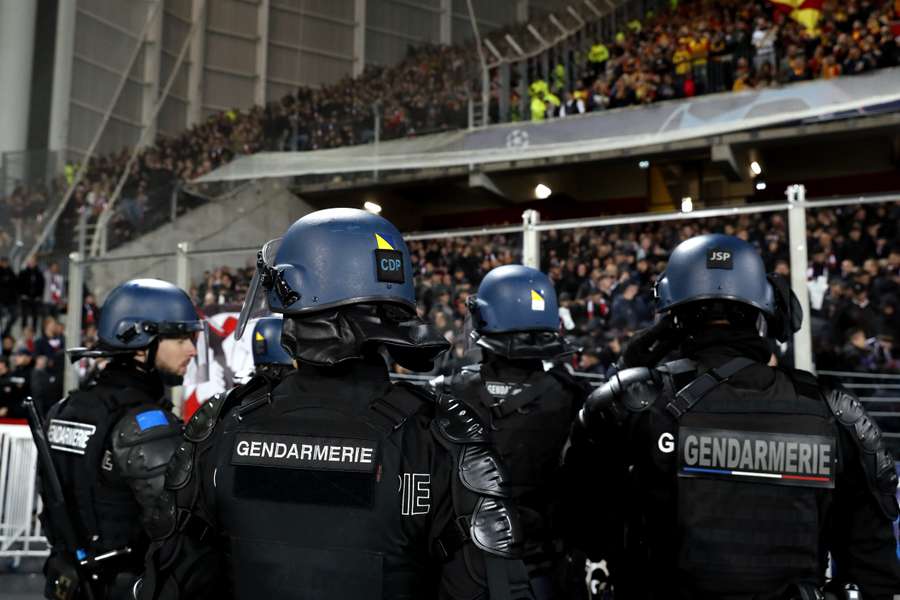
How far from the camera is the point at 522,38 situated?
59.7 ft

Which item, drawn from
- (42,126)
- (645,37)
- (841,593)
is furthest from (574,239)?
(42,126)

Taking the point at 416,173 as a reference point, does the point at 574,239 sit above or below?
below

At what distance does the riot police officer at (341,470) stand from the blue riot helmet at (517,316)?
2.08m

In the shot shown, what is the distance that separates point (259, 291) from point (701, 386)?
1.28m

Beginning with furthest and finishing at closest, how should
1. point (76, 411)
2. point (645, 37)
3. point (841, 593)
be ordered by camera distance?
point (645, 37) → point (76, 411) → point (841, 593)

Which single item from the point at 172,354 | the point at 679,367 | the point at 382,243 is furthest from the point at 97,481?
the point at 679,367

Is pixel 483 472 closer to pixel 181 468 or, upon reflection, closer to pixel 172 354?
pixel 181 468

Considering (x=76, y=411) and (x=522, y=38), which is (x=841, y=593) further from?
(x=522, y=38)

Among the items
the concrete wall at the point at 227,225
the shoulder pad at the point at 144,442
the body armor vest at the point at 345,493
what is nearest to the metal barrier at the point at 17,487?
the concrete wall at the point at 227,225

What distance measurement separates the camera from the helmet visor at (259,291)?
76.3 inches

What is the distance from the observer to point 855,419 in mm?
2387

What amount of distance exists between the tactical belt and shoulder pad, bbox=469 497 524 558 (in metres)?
0.98

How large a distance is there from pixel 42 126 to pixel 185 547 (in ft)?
69.5

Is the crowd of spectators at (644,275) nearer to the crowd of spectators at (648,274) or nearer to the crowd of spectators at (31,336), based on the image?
the crowd of spectators at (648,274)
